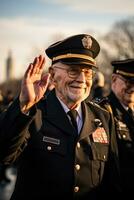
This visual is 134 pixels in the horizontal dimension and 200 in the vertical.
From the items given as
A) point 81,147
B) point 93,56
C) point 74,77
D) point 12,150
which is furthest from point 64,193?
point 93,56

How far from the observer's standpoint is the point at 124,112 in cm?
538

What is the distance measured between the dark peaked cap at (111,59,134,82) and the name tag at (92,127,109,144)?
5.07 feet

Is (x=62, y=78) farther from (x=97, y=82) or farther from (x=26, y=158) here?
(x=97, y=82)

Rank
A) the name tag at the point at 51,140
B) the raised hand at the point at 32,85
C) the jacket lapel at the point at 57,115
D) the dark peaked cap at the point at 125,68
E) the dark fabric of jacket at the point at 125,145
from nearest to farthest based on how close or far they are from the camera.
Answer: the raised hand at the point at 32,85 < the name tag at the point at 51,140 < the jacket lapel at the point at 57,115 < the dark fabric of jacket at the point at 125,145 < the dark peaked cap at the point at 125,68

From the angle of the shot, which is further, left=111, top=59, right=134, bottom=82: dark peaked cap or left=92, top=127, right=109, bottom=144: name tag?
left=111, top=59, right=134, bottom=82: dark peaked cap

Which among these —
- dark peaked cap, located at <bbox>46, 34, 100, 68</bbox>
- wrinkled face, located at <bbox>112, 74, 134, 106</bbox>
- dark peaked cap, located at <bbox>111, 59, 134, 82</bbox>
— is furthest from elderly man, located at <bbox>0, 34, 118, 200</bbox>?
dark peaked cap, located at <bbox>111, 59, 134, 82</bbox>

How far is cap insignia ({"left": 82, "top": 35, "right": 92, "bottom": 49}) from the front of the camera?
4270 millimetres

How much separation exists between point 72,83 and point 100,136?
1.84 feet

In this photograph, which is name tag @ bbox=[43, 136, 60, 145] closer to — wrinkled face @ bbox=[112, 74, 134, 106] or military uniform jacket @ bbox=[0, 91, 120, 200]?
military uniform jacket @ bbox=[0, 91, 120, 200]

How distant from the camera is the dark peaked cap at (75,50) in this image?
161 inches

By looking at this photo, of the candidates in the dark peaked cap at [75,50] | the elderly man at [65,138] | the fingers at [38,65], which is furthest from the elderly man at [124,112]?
the fingers at [38,65]

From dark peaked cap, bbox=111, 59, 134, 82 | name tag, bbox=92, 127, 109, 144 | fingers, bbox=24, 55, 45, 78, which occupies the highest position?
fingers, bbox=24, 55, 45, 78

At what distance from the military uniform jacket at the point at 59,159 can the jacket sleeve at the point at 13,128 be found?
87 mm

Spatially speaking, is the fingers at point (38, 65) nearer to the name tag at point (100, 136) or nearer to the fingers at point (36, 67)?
the fingers at point (36, 67)
